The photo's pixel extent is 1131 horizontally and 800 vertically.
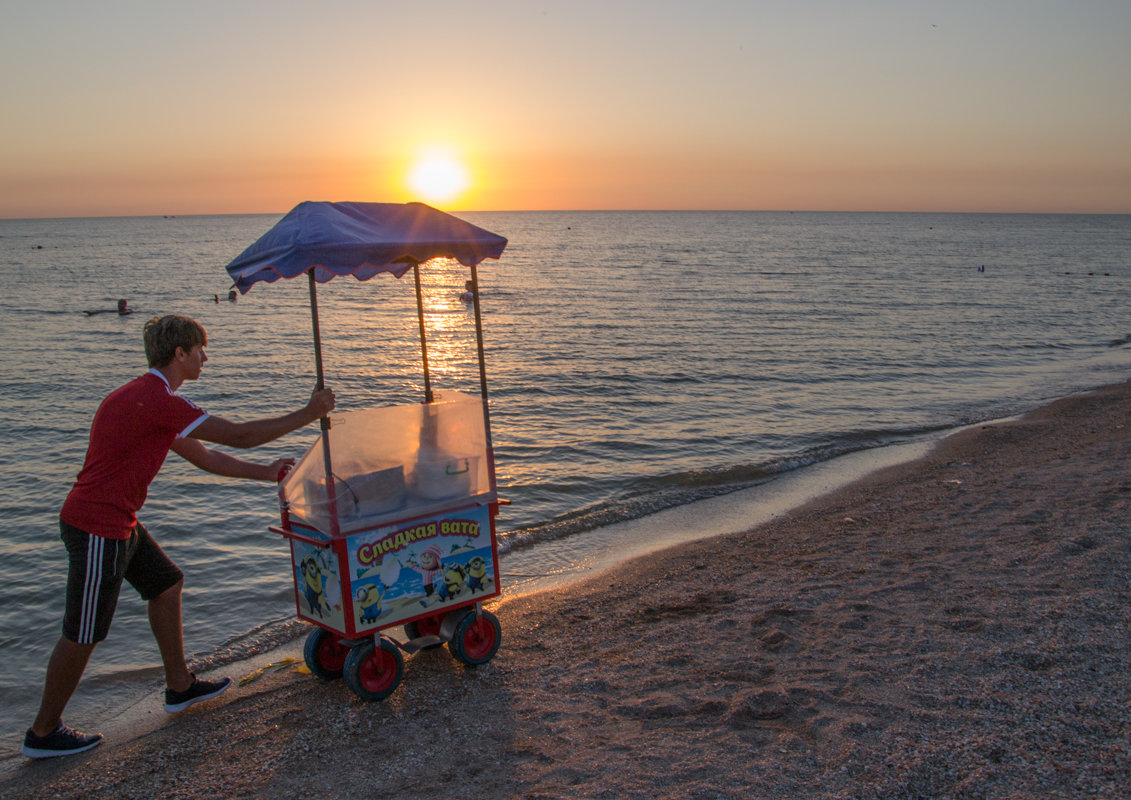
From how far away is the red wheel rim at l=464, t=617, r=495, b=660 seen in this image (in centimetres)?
503

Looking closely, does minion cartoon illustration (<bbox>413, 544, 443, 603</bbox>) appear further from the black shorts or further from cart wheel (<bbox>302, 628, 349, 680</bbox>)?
the black shorts

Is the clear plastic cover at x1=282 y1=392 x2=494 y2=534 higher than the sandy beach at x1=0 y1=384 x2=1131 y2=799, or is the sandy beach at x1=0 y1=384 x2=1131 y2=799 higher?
the clear plastic cover at x1=282 y1=392 x2=494 y2=534

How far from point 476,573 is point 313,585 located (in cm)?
101

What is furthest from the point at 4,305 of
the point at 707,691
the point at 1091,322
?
the point at 1091,322

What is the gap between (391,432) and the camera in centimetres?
505

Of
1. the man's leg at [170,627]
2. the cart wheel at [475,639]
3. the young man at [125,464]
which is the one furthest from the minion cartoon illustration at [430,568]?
the man's leg at [170,627]

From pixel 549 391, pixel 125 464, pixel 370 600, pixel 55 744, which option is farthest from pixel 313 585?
pixel 549 391

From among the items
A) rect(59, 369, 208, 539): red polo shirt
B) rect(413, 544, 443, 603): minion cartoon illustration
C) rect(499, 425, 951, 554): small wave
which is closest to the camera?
rect(59, 369, 208, 539): red polo shirt

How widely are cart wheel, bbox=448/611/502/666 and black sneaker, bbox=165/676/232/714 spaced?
1.54m

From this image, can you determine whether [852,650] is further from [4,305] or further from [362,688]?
[4,305]

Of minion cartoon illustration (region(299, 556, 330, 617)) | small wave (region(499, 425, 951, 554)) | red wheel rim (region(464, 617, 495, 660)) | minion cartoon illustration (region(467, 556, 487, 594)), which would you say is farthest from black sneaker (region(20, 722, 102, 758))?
small wave (region(499, 425, 951, 554))

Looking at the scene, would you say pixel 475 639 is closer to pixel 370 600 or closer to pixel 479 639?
pixel 479 639

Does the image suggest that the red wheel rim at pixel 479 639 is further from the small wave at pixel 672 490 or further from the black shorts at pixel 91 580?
the small wave at pixel 672 490

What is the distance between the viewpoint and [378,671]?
15.3ft
